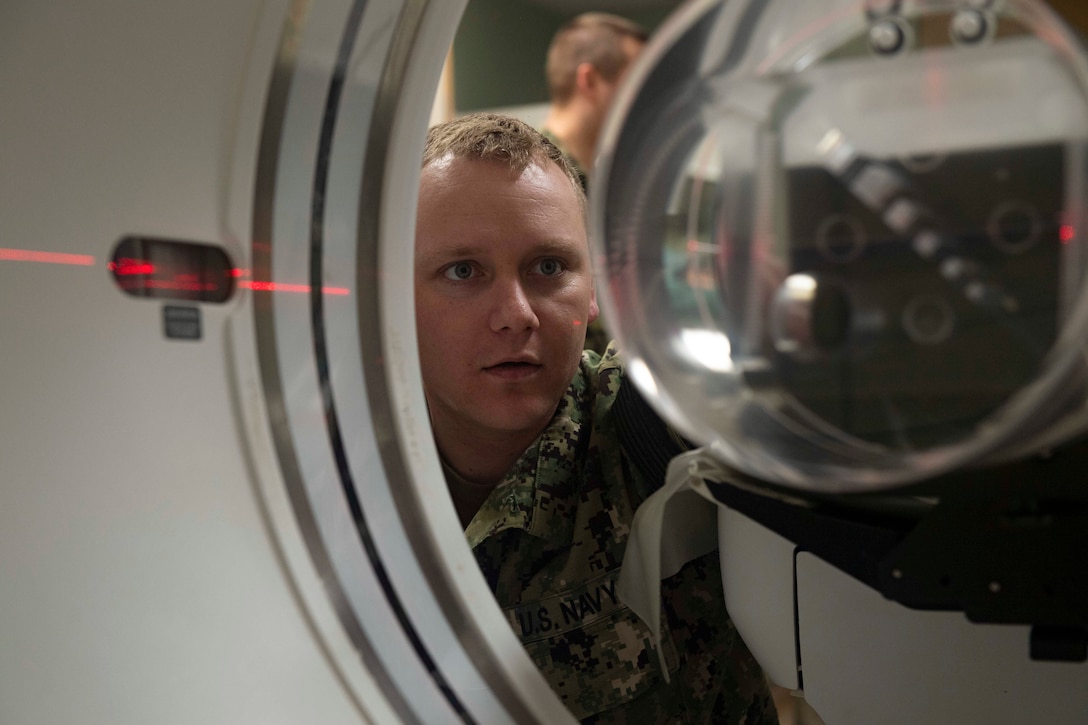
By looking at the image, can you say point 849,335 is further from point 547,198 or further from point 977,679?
point 547,198

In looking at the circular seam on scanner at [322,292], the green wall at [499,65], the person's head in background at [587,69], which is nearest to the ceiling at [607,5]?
the green wall at [499,65]

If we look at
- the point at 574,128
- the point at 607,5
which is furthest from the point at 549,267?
the point at 607,5

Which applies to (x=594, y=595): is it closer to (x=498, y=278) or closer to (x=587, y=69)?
(x=498, y=278)

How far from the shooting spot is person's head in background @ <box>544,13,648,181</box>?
101 cm

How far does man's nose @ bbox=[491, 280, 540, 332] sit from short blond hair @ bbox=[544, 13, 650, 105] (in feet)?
0.77

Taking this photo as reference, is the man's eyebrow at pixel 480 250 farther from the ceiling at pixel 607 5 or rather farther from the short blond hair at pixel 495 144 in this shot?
the ceiling at pixel 607 5

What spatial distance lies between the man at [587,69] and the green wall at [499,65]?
120 cm

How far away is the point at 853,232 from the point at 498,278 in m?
0.52

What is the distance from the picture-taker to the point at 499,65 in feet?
8.04

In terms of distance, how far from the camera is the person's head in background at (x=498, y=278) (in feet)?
3.30

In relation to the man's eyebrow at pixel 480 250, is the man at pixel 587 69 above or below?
above

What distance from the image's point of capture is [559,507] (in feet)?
3.40

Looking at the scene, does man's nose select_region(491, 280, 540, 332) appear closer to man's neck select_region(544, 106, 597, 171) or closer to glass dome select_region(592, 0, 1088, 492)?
man's neck select_region(544, 106, 597, 171)


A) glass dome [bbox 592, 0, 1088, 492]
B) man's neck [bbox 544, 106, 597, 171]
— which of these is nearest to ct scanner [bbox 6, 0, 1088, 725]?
glass dome [bbox 592, 0, 1088, 492]
